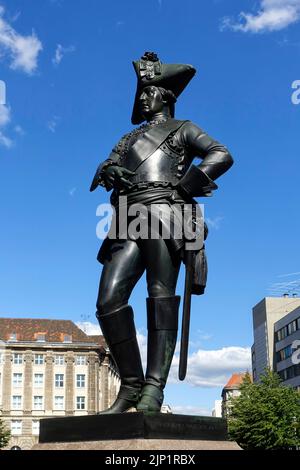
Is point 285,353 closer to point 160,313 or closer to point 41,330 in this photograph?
point 41,330

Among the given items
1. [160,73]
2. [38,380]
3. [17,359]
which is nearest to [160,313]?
[160,73]

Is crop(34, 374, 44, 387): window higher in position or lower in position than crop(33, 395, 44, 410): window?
higher

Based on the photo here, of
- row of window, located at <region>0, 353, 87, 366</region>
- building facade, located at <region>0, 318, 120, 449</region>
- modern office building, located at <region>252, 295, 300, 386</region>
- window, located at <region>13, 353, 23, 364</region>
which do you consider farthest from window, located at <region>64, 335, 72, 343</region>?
modern office building, located at <region>252, 295, 300, 386</region>

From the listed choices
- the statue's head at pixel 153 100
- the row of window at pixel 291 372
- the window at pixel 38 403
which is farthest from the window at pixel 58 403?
the statue's head at pixel 153 100

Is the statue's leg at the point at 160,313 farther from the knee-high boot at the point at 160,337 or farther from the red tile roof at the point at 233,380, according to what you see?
the red tile roof at the point at 233,380

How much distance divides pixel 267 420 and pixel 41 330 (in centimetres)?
3788

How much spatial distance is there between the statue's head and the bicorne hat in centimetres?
5

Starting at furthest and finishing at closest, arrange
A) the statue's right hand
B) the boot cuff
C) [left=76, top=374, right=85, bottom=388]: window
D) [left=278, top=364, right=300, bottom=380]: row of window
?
[left=76, top=374, right=85, bottom=388]: window < [left=278, top=364, right=300, bottom=380]: row of window < the statue's right hand < the boot cuff

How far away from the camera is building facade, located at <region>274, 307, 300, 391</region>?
226ft

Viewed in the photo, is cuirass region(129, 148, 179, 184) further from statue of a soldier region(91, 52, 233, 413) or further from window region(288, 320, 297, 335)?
window region(288, 320, 297, 335)

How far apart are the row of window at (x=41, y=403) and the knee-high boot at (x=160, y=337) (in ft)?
218

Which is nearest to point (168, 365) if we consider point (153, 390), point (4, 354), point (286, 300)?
point (153, 390)

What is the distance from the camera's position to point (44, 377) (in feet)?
234

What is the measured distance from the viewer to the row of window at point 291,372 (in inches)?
2682
